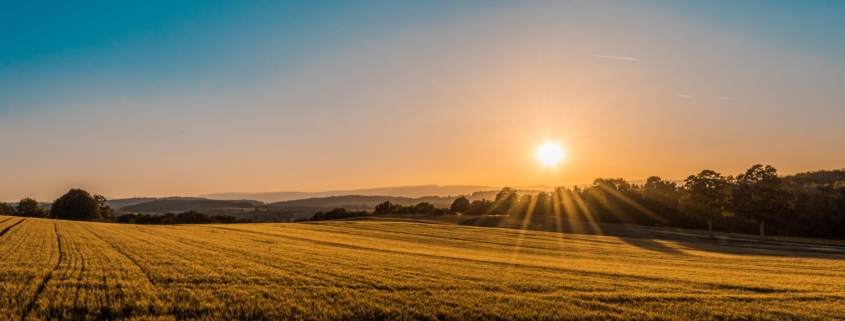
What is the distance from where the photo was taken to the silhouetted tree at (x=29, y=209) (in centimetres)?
10152

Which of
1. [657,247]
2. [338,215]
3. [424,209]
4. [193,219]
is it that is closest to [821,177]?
[424,209]

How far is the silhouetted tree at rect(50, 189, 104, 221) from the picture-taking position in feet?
327

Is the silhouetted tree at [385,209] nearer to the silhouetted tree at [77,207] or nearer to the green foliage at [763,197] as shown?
the silhouetted tree at [77,207]

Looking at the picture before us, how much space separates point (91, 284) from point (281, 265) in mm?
6819

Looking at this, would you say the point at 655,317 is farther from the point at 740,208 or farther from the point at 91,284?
the point at 740,208

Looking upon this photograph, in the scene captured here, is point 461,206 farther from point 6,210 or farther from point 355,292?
point 355,292

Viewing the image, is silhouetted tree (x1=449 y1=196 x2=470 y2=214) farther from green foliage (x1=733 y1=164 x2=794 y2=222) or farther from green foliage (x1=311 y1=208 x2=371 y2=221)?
green foliage (x1=733 y1=164 x2=794 y2=222)

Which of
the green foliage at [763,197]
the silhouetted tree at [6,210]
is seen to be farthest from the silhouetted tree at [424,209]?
the silhouetted tree at [6,210]

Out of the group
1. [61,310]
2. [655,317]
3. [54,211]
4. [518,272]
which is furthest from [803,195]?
[54,211]

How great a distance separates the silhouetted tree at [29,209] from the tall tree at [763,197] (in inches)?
5760

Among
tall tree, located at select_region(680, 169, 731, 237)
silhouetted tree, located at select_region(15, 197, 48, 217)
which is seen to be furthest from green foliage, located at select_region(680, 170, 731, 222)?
silhouetted tree, located at select_region(15, 197, 48, 217)

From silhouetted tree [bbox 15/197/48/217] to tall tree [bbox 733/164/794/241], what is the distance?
5760 inches

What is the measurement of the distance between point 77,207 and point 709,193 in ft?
432

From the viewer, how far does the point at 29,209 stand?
10256 centimetres
